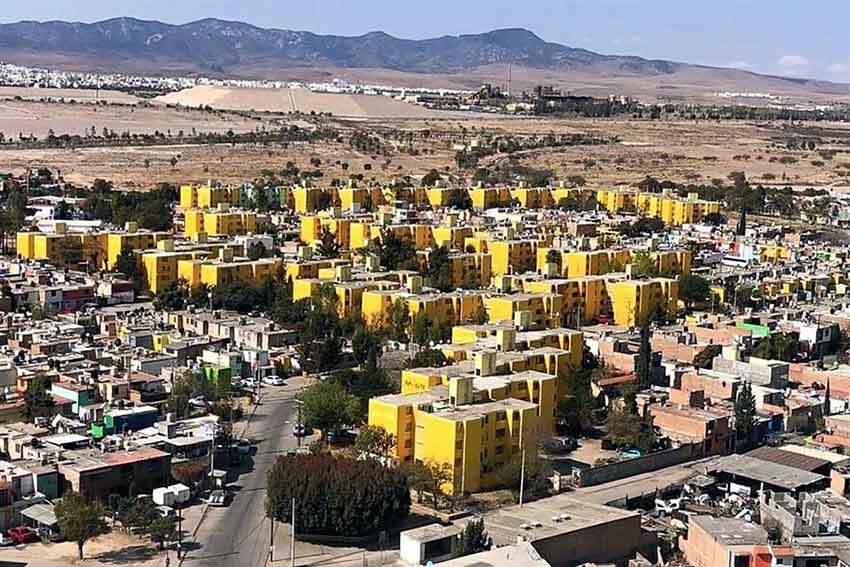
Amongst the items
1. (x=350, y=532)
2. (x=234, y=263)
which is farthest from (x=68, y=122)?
(x=350, y=532)

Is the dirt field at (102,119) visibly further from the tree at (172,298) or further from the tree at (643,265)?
the tree at (643,265)

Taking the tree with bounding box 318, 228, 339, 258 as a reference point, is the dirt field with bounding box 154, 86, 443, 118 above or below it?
above

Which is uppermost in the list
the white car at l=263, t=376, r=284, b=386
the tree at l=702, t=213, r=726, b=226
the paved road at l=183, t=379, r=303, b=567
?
the tree at l=702, t=213, r=726, b=226

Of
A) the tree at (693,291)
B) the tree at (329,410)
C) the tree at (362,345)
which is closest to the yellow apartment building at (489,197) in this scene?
the tree at (693,291)

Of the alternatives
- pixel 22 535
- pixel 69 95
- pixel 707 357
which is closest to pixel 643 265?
pixel 707 357

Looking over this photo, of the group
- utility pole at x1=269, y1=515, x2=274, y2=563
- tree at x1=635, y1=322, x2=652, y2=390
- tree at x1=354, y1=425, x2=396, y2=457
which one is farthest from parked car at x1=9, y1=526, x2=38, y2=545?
tree at x1=635, y1=322, x2=652, y2=390

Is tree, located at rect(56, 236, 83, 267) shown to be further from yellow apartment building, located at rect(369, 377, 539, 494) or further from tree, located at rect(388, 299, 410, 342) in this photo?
yellow apartment building, located at rect(369, 377, 539, 494)
